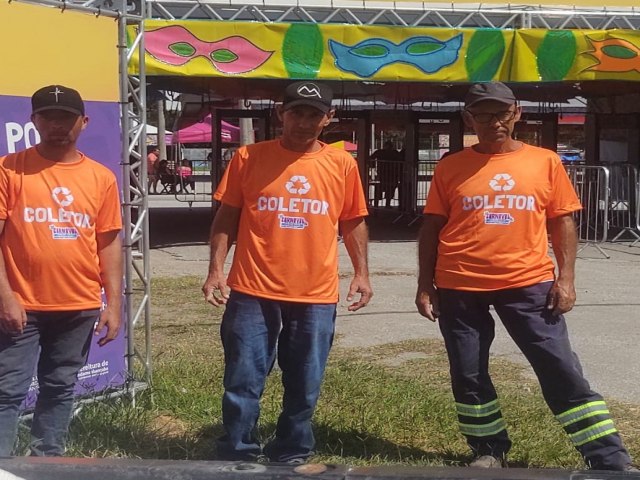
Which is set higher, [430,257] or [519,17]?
[519,17]

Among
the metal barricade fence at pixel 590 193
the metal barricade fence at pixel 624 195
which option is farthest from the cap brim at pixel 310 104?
the metal barricade fence at pixel 624 195

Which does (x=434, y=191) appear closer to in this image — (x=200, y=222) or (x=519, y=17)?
(x=519, y=17)

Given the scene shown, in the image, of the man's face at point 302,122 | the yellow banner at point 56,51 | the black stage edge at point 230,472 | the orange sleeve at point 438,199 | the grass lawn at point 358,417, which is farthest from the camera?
the grass lawn at point 358,417

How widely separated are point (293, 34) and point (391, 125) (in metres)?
9.10

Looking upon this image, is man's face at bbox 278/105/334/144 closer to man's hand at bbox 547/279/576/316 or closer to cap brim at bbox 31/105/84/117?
cap brim at bbox 31/105/84/117

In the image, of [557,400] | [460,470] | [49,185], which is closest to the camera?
[460,470]

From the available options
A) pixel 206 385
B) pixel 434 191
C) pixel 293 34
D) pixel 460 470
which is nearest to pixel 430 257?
pixel 434 191

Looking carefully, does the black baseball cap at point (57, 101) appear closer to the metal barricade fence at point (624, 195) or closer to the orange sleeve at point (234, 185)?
the orange sleeve at point (234, 185)

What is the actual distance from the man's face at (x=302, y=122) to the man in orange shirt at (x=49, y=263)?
85 cm

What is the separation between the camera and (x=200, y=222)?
20438 mm

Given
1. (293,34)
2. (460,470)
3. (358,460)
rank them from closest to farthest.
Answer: (460,470) < (358,460) < (293,34)

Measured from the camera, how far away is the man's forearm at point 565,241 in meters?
4.60

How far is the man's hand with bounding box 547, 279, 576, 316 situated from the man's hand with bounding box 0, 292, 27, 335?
93.0 inches

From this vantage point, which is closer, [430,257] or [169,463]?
[169,463]
